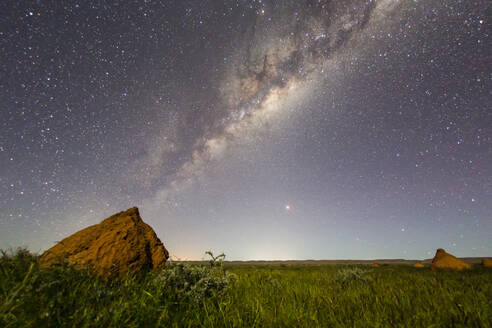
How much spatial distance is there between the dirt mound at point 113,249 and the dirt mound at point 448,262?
67.9 feet

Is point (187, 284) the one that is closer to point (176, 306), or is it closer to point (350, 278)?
point (176, 306)

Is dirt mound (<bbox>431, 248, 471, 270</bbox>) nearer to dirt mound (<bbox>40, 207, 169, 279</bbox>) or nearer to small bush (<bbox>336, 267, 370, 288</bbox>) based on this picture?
small bush (<bbox>336, 267, 370, 288</bbox>)

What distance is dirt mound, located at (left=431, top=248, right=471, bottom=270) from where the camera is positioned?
1537 centimetres

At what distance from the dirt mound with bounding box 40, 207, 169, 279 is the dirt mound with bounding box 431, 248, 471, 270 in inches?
815

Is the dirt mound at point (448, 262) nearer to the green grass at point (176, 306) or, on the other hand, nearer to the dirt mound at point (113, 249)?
the green grass at point (176, 306)

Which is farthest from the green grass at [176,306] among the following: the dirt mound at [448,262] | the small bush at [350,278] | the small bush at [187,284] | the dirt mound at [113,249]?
the dirt mound at [448,262]

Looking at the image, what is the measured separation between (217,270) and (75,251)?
2.40 metres

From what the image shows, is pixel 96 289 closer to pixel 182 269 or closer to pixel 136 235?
pixel 182 269

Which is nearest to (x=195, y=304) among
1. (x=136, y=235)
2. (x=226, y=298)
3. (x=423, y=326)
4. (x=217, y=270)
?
(x=226, y=298)

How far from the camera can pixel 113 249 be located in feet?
11.4

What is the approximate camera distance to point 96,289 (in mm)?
2248

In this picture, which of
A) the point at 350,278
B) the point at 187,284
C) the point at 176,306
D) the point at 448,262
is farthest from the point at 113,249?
the point at 448,262

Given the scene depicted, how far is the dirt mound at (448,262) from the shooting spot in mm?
15372

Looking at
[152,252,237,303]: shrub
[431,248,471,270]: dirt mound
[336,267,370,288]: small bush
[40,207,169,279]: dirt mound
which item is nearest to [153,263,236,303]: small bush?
[152,252,237,303]: shrub
